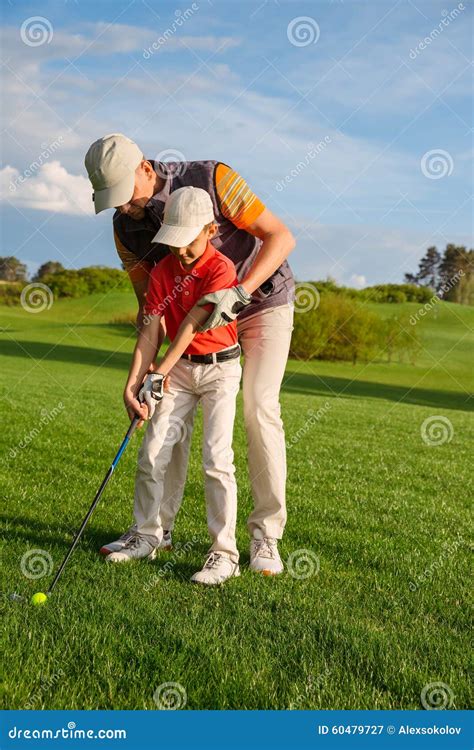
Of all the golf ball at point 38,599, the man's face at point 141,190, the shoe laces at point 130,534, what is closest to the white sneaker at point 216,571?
the shoe laces at point 130,534

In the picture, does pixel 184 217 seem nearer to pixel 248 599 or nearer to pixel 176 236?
pixel 176 236

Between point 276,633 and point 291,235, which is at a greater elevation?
point 291,235

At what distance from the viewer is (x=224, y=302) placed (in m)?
4.84

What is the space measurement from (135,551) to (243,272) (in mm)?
1826

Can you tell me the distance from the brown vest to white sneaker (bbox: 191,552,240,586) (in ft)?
4.89

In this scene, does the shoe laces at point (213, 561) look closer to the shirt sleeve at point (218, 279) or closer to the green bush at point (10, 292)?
the shirt sleeve at point (218, 279)

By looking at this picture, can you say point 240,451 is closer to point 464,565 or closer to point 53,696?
point 464,565

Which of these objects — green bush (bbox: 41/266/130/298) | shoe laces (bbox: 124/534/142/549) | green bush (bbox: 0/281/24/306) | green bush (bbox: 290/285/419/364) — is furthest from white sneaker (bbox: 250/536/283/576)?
green bush (bbox: 41/266/130/298)

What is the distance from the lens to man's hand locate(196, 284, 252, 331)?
4828mm

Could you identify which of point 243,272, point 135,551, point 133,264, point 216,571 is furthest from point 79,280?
point 216,571

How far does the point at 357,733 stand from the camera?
3365 mm

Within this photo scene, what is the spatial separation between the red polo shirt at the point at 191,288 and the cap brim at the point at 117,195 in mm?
544

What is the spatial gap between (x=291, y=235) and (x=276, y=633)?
2312 mm

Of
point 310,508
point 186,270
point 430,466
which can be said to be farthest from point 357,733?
point 430,466
